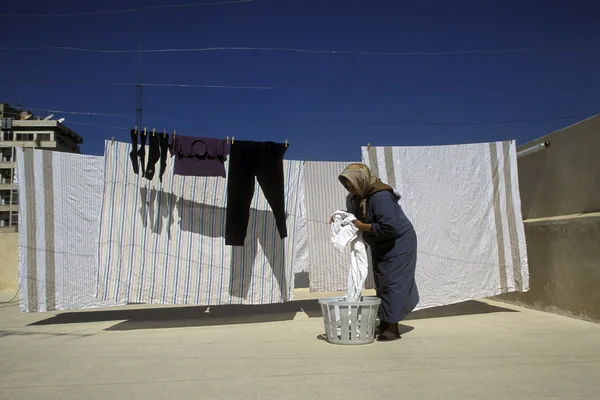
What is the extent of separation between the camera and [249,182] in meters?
6.19

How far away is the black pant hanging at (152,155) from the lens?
19.3 feet

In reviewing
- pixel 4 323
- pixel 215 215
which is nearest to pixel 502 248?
pixel 215 215

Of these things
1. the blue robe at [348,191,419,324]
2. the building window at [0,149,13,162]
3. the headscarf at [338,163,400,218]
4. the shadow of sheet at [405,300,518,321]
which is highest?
the building window at [0,149,13,162]

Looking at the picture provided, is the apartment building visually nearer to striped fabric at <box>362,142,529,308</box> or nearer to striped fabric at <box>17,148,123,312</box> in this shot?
striped fabric at <box>17,148,123,312</box>

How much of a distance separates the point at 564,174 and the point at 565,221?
0.63 m

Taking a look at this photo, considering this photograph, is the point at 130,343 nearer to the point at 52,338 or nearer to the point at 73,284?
the point at 52,338

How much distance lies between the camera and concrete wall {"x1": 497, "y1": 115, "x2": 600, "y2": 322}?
218 inches

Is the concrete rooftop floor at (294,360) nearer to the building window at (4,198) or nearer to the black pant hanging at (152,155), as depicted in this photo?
the black pant hanging at (152,155)

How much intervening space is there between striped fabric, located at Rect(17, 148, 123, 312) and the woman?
2.91m

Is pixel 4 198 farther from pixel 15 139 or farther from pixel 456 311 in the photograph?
pixel 456 311

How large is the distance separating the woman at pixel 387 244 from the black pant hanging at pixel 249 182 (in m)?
1.33

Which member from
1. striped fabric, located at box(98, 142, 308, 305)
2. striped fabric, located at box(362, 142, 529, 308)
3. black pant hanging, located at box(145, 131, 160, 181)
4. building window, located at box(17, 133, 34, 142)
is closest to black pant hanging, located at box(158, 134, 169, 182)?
black pant hanging, located at box(145, 131, 160, 181)

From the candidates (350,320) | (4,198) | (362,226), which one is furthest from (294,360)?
(4,198)

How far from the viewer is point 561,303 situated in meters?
6.09
